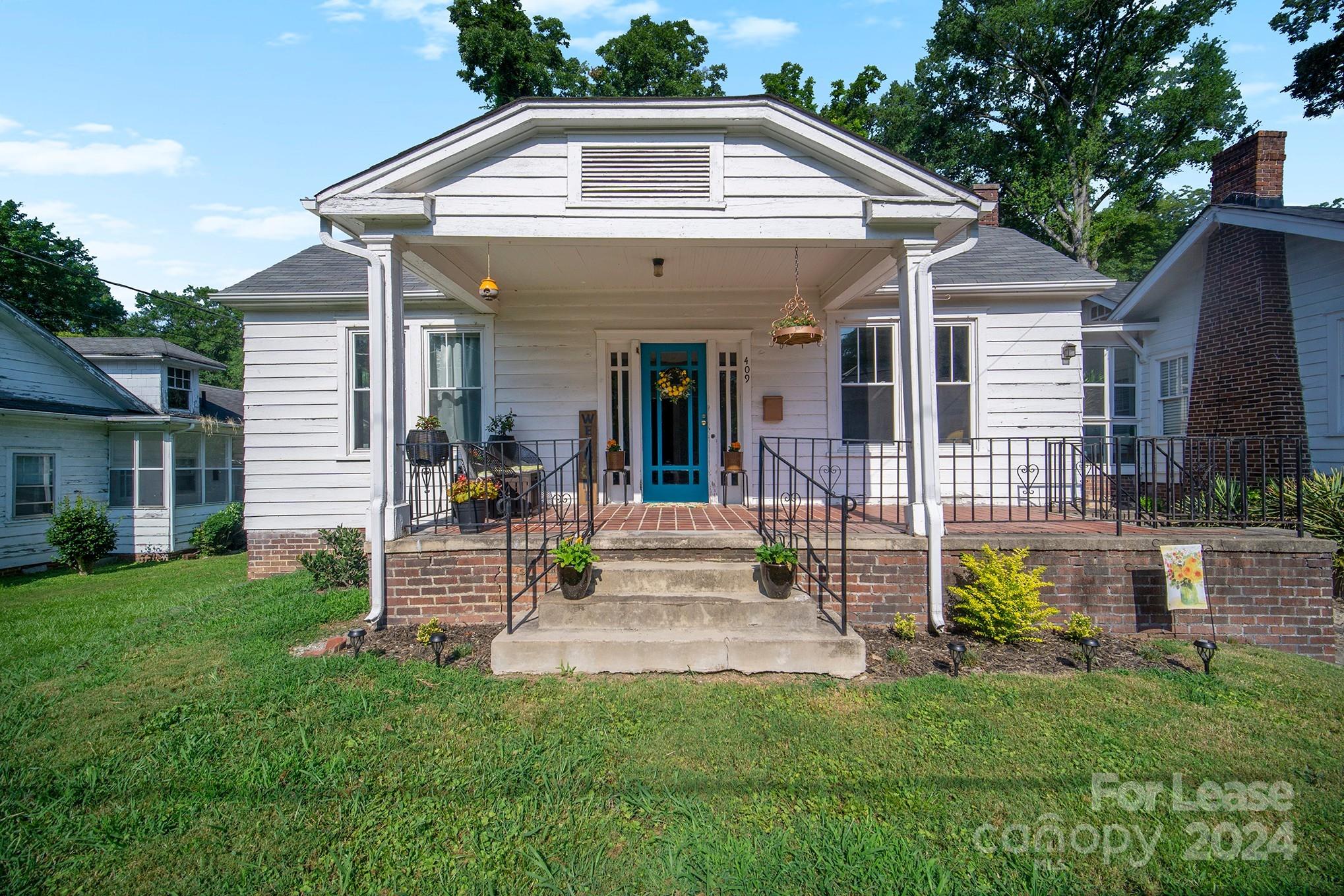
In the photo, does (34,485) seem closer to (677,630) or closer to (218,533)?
(218,533)

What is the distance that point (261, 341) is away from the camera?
7.71m

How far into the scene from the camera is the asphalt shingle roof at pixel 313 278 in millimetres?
7598

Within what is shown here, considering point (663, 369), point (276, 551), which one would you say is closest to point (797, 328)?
point (663, 369)

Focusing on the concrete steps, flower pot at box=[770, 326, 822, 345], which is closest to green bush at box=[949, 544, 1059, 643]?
the concrete steps

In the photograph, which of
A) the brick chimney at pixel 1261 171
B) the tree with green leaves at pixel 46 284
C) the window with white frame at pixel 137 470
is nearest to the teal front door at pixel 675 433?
the brick chimney at pixel 1261 171

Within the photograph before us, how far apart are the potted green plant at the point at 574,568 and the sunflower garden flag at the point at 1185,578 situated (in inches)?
185

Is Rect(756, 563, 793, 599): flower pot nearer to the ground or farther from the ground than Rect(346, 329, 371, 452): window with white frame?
nearer to the ground

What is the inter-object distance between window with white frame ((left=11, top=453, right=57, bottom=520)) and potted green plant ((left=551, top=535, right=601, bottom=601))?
42.1 ft

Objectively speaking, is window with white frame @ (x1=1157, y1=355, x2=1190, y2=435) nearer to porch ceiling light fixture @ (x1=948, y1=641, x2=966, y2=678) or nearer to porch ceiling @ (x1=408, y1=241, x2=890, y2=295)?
porch ceiling @ (x1=408, y1=241, x2=890, y2=295)

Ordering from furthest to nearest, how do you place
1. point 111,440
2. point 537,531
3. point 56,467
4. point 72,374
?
1. point 111,440
2. point 72,374
3. point 56,467
4. point 537,531

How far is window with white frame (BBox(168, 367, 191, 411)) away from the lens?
1449 cm

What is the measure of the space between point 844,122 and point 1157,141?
446 inches

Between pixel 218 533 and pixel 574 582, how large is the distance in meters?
12.4

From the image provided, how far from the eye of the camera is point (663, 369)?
755cm
